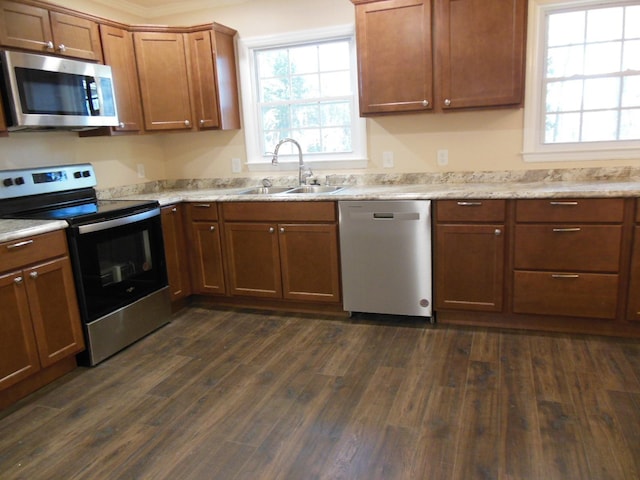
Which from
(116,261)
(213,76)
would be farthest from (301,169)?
(116,261)

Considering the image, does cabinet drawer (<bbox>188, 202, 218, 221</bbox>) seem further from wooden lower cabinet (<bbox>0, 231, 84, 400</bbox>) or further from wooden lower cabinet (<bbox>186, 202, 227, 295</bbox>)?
wooden lower cabinet (<bbox>0, 231, 84, 400</bbox>)

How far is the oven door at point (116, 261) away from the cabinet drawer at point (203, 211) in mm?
343

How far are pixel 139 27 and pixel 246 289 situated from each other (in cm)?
209

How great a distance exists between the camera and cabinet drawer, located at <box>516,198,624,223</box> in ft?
8.73

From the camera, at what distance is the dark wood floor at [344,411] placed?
6.06ft

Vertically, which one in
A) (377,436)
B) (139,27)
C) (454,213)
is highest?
(139,27)

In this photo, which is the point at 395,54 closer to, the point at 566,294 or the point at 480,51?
the point at 480,51

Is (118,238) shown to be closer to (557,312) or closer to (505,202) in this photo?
(505,202)

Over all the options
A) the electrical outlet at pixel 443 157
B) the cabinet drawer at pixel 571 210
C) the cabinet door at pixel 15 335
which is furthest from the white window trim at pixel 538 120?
the cabinet door at pixel 15 335

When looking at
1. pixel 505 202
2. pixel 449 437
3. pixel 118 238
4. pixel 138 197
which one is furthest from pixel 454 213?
pixel 138 197

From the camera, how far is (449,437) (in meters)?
1.97

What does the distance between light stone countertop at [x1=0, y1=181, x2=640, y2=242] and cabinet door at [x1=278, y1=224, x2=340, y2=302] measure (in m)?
0.23

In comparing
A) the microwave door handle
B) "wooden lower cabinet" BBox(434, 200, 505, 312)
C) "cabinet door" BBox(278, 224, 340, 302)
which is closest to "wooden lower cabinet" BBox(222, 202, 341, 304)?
"cabinet door" BBox(278, 224, 340, 302)

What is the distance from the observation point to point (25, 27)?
9.02 feet
